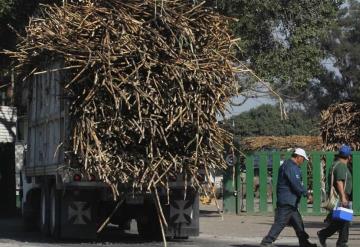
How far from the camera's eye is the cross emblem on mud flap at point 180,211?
43.4 feet

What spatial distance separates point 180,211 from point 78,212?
5.86ft

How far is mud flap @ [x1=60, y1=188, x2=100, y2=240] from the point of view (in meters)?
12.8

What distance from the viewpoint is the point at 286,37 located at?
1972cm

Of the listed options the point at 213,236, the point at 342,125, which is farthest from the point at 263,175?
the point at 213,236

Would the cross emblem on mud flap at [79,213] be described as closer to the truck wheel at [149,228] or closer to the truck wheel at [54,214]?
the truck wheel at [54,214]

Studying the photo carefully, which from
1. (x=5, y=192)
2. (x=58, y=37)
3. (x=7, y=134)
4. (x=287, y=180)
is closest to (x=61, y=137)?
(x=58, y=37)

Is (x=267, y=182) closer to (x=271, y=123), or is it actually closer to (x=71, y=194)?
(x=71, y=194)

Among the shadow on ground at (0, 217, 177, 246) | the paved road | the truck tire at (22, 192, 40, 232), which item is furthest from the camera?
the truck tire at (22, 192, 40, 232)

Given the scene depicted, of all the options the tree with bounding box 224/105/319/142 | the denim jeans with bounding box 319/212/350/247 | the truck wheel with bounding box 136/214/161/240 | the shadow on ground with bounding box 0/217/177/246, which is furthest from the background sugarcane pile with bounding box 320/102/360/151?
the tree with bounding box 224/105/319/142

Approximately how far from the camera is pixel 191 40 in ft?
40.4

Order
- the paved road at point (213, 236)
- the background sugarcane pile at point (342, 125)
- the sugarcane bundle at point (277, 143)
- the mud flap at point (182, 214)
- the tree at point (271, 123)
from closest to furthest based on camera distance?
the mud flap at point (182, 214), the paved road at point (213, 236), the background sugarcane pile at point (342, 125), the sugarcane bundle at point (277, 143), the tree at point (271, 123)

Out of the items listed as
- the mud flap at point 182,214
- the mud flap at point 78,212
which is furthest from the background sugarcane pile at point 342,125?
the mud flap at point 78,212

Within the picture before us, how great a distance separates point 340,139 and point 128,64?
12.2m

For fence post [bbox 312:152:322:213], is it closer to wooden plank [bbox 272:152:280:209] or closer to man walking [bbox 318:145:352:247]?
wooden plank [bbox 272:152:280:209]
